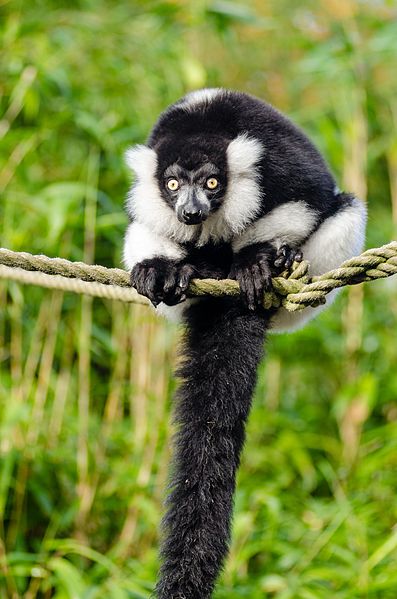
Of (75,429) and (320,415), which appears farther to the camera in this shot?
(320,415)

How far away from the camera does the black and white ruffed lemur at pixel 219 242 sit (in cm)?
270

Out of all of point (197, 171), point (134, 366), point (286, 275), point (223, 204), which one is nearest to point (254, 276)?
point (286, 275)

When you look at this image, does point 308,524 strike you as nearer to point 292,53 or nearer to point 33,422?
point 33,422

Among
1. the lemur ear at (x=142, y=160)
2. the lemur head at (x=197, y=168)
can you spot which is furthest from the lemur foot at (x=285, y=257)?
the lemur ear at (x=142, y=160)

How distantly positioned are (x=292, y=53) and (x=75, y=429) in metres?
4.47

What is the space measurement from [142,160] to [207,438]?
48.3 inches

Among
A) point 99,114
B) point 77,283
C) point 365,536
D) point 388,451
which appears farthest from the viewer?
point 99,114

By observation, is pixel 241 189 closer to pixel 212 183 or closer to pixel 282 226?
pixel 212 183

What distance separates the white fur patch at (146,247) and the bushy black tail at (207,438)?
233mm

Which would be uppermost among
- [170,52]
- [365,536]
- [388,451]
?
[170,52]

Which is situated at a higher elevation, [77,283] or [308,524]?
[77,283]

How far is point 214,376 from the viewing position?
2867 millimetres

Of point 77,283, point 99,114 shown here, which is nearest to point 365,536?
point 77,283

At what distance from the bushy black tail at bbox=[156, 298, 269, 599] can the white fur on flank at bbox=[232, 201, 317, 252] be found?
0.26m
